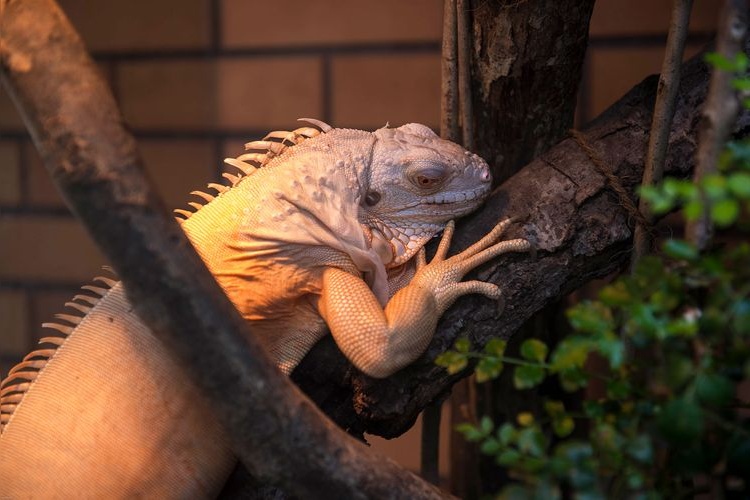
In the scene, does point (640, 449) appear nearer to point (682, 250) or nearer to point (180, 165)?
point (682, 250)

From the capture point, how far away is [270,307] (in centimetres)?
228

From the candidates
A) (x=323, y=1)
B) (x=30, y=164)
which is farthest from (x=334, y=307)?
(x=30, y=164)

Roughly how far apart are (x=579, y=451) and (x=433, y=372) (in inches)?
38.5

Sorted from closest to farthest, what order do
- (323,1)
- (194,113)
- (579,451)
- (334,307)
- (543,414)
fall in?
(579,451) → (334,307) → (543,414) → (323,1) → (194,113)

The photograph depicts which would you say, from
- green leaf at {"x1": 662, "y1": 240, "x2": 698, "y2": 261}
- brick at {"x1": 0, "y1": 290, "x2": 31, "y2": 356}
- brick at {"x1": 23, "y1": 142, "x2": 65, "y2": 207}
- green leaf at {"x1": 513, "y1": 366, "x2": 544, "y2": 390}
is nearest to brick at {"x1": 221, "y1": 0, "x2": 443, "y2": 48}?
brick at {"x1": 23, "y1": 142, "x2": 65, "y2": 207}

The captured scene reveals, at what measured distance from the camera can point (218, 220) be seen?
92.5 inches

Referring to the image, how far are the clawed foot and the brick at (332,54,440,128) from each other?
1301mm

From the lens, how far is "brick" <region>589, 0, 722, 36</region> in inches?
126

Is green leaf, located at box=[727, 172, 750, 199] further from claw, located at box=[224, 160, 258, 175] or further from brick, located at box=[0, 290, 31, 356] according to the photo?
brick, located at box=[0, 290, 31, 356]

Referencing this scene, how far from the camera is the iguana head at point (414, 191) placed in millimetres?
2363

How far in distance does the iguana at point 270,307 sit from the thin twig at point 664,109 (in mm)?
394

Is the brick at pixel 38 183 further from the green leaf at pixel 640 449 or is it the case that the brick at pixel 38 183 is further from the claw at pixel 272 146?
the green leaf at pixel 640 449

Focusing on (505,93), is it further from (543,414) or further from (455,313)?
(543,414)

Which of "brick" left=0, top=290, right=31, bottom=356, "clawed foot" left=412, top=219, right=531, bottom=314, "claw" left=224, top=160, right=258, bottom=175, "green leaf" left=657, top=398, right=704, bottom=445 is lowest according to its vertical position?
"brick" left=0, top=290, right=31, bottom=356
